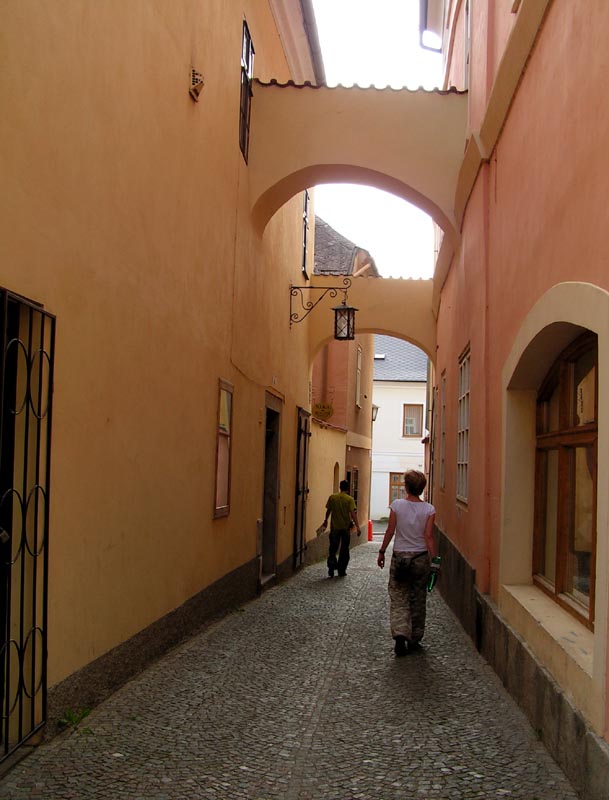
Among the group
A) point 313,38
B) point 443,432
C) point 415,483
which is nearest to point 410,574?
point 415,483

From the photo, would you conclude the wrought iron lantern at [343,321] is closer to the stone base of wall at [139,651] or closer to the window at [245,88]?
the window at [245,88]

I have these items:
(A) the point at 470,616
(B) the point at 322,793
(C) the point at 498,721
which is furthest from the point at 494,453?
→ (B) the point at 322,793

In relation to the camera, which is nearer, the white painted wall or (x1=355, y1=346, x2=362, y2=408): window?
(x1=355, y1=346, x2=362, y2=408): window

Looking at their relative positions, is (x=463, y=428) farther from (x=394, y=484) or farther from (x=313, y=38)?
(x=394, y=484)

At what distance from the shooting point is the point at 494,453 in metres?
7.22

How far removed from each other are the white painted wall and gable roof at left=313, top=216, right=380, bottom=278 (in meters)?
16.7

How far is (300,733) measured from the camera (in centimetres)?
500

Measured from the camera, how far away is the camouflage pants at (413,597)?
7.30 meters

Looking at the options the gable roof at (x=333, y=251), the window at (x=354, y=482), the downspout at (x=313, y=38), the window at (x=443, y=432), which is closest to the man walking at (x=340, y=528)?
the window at (x=443, y=432)

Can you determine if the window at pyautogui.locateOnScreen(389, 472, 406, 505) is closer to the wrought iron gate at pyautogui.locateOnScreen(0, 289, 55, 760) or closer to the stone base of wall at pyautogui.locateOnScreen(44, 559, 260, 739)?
the stone base of wall at pyautogui.locateOnScreen(44, 559, 260, 739)

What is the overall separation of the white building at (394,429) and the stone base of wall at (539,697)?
109 ft

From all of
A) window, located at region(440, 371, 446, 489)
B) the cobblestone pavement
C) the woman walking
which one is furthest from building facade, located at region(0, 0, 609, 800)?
window, located at region(440, 371, 446, 489)

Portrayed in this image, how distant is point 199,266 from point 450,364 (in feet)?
17.3

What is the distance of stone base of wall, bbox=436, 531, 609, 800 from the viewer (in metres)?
3.58
